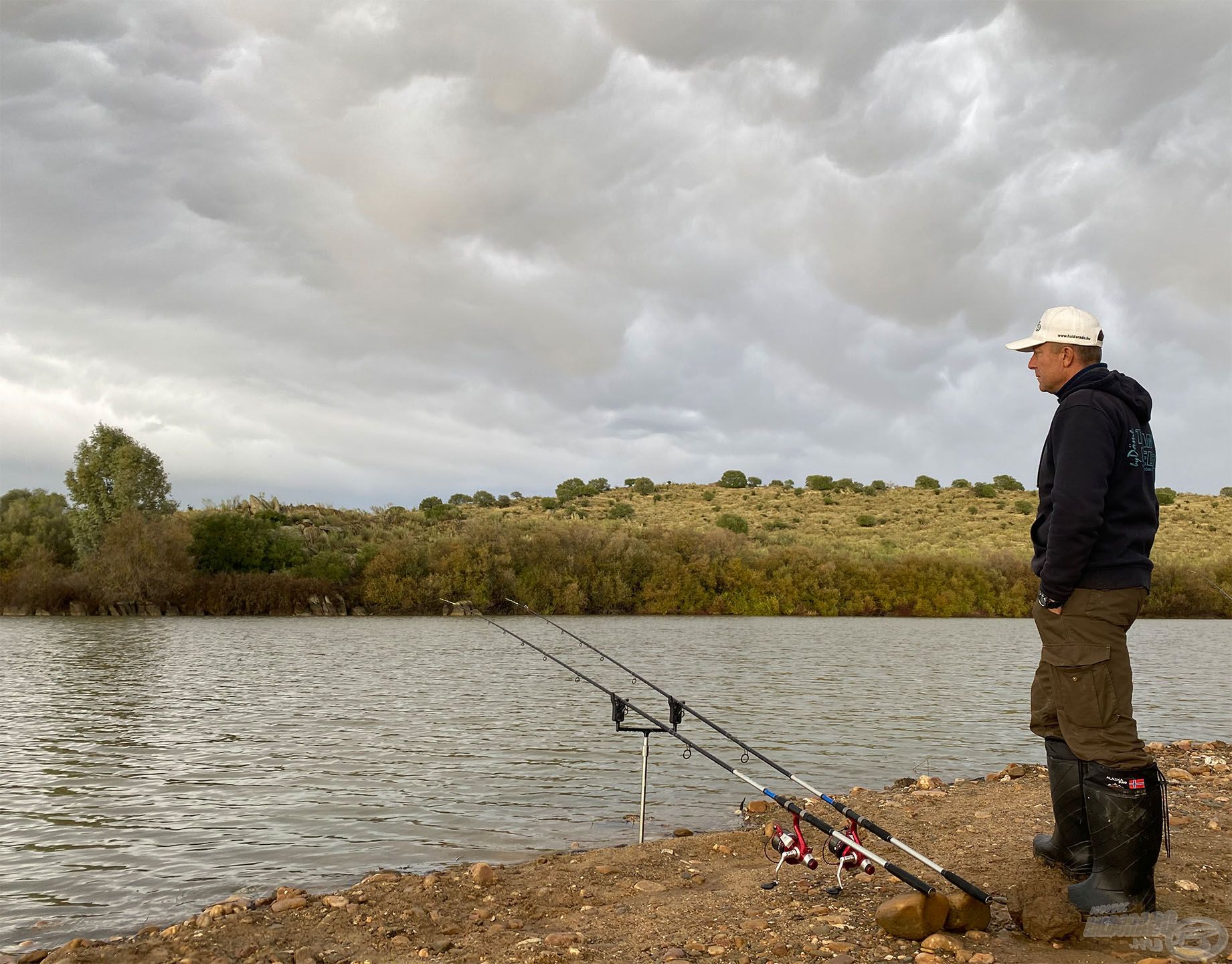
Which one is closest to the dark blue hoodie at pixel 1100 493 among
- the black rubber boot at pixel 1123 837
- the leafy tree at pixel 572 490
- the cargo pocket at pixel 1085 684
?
the cargo pocket at pixel 1085 684

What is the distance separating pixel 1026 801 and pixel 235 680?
15625mm

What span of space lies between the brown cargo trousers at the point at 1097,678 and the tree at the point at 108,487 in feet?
165

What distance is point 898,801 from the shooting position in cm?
765

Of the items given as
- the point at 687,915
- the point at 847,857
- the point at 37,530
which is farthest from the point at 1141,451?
the point at 37,530

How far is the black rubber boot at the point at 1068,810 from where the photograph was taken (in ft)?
15.2

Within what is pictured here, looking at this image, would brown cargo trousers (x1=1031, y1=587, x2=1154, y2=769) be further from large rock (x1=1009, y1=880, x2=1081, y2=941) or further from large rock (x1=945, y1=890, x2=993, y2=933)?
large rock (x1=945, y1=890, x2=993, y2=933)

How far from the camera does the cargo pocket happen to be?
424cm

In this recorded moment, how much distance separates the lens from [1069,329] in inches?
185

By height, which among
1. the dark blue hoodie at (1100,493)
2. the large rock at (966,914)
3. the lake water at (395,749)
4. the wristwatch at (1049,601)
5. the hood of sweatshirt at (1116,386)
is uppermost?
the hood of sweatshirt at (1116,386)

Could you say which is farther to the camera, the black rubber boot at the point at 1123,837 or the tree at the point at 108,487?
the tree at the point at 108,487

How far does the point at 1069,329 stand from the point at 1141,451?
0.71m

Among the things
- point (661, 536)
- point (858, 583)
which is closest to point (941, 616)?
point (858, 583)

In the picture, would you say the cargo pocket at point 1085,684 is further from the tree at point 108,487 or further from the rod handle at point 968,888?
the tree at point 108,487

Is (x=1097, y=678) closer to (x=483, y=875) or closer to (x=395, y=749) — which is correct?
(x=483, y=875)
